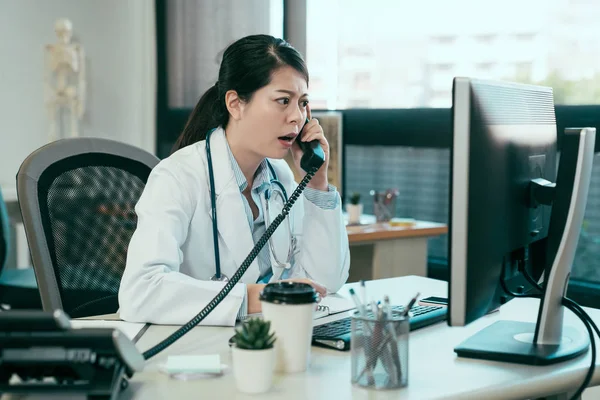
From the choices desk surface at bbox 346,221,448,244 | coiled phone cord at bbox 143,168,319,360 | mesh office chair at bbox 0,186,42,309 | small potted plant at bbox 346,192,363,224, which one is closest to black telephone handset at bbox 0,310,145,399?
coiled phone cord at bbox 143,168,319,360

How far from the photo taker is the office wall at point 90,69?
15.1ft

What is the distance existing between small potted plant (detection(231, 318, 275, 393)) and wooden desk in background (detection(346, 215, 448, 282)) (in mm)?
2009

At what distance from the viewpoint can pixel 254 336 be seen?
1.09 m

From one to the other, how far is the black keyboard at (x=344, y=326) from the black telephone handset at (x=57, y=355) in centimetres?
40

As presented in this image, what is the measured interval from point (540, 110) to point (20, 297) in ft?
7.60

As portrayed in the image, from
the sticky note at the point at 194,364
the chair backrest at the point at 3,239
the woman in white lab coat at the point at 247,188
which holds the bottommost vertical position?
the chair backrest at the point at 3,239

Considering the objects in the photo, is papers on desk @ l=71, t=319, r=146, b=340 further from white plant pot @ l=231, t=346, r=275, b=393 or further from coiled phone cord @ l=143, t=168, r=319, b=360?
white plant pot @ l=231, t=346, r=275, b=393

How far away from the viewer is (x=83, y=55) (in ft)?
15.1

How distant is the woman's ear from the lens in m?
1.90

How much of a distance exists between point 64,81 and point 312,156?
305cm

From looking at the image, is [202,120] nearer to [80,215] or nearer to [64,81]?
[80,215]

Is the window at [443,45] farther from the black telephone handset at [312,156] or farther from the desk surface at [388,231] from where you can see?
the black telephone handset at [312,156]

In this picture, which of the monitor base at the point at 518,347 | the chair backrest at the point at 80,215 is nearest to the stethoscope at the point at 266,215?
the chair backrest at the point at 80,215

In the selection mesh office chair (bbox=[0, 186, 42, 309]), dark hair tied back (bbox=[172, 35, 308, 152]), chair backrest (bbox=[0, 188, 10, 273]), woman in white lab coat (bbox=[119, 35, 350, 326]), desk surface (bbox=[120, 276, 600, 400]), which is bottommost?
mesh office chair (bbox=[0, 186, 42, 309])
